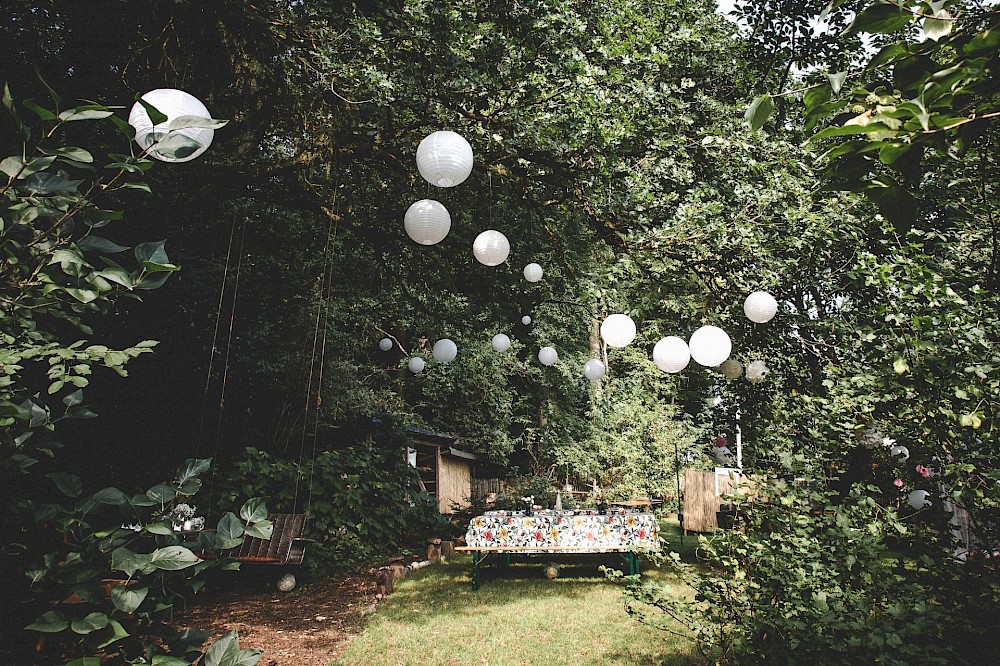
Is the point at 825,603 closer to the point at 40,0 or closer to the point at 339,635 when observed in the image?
the point at 339,635

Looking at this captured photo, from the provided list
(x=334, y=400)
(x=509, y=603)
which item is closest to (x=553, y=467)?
(x=334, y=400)

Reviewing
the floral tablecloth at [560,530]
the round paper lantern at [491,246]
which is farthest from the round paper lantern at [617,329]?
the floral tablecloth at [560,530]

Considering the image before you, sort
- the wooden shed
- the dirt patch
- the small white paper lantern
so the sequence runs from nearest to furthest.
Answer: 1. the dirt patch
2. the small white paper lantern
3. the wooden shed

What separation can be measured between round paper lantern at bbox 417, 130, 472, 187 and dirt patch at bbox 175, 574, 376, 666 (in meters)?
3.72

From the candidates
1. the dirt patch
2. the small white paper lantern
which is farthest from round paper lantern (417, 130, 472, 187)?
the dirt patch

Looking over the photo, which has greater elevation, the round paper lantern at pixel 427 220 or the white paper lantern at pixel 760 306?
the round paper lantern at pixel 427 220

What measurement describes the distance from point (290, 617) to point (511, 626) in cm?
223

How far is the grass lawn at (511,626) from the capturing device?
4809 mm

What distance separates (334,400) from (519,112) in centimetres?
696

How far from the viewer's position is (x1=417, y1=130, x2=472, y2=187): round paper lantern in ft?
12.5

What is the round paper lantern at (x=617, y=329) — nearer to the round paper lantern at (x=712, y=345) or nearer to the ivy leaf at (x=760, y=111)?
the round paper lantern at (x=712, y=345)

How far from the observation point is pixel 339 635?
549cm

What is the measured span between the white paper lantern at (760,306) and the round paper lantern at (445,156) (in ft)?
8.23

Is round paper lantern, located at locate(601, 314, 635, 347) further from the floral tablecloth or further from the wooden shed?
the wooden shed
